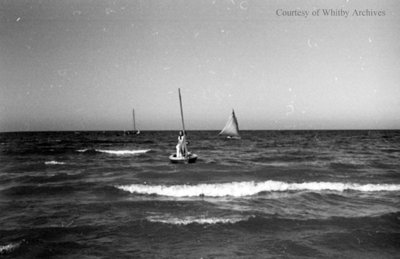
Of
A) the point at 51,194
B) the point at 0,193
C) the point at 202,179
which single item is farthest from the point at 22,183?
the point at 202,179

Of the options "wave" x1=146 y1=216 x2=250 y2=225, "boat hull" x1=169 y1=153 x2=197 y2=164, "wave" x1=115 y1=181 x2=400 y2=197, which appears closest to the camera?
"wave" x1=146 y1=216 x2=250 y2=225

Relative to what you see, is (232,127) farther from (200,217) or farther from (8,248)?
(8,248)

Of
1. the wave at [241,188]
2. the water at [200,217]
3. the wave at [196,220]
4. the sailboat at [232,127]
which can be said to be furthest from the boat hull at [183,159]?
the sailboat at [232,127]

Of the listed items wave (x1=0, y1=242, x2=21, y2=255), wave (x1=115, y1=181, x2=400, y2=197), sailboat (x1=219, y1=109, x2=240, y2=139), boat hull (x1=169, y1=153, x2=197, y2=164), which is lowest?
wave (x1=115, y1=181, x2=400, y2=197)

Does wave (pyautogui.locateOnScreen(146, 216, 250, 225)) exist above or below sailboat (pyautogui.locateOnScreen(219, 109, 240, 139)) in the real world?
below

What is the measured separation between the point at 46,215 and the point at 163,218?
4.68m

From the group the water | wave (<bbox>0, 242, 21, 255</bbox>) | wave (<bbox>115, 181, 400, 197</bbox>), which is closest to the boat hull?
the water

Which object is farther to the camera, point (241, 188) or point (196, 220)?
point (241, 188)

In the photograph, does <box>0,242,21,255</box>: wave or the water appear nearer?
<box>0,242,21,255</box>: wave

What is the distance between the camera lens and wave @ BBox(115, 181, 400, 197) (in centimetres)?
1563

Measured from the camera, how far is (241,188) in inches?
651

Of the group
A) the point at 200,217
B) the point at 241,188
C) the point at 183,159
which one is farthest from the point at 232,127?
the point at 200,217

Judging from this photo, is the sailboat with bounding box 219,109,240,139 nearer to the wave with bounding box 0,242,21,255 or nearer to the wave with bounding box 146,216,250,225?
the wave with bounding box 146,216,250,225

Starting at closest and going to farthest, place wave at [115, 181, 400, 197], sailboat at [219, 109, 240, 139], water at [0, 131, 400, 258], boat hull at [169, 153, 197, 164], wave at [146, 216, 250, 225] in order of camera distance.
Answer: water at [0, 131, 400, 258], wave at [146, 216, 250, 225], wave at [115, 181, 400, 197], boat hull at [169, 153, 197, 164], sailboat at [219, 109, 240, 139]
